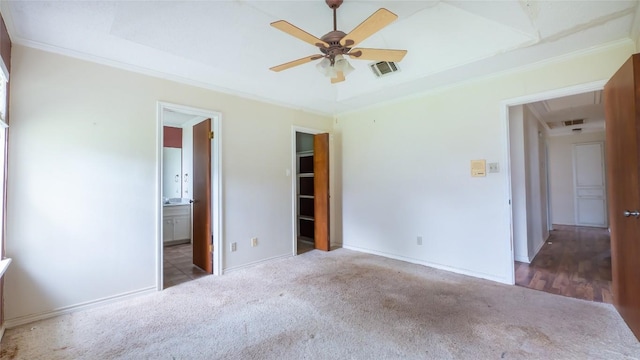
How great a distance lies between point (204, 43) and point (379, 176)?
296 cm

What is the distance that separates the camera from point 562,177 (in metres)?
7.13

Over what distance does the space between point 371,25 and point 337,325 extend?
7.40 feet

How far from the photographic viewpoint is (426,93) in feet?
12.6

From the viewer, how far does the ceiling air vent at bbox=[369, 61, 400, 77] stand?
344 centimetres

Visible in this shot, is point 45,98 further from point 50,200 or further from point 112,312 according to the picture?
point 112,312

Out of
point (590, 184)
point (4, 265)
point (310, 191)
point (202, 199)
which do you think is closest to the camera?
point (4, 265)

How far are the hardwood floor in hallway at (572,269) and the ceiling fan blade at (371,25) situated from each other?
3.11m

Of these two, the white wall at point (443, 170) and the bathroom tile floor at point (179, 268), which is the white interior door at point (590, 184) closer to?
the white wall at point (443, 170)

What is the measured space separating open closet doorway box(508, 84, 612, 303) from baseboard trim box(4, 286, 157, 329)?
414 centimetres

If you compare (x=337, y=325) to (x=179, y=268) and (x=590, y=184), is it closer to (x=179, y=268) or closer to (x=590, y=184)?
(x=179, y=268)

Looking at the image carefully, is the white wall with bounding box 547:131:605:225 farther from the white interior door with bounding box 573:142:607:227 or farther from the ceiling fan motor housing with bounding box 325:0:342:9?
the ceiling fan motor housing with bounding box 325:0:342:9

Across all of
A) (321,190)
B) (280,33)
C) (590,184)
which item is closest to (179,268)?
(321,190)

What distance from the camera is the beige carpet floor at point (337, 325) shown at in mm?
1941

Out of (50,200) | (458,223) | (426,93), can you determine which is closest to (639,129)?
(458,223)
